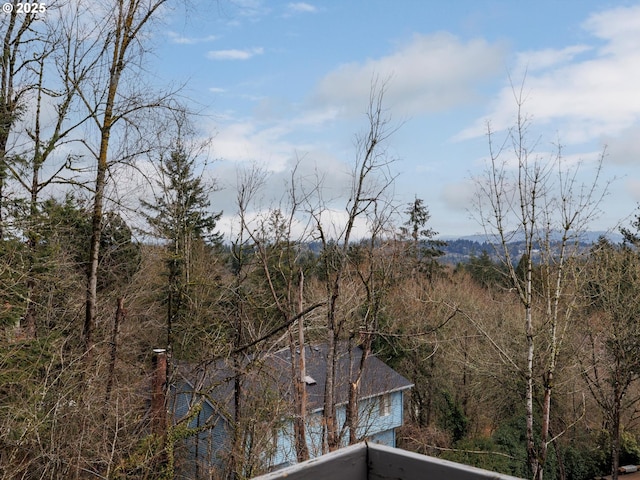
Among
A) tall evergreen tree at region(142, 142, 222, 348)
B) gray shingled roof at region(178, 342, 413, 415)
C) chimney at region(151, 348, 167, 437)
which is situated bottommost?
gray shingled roof at region(178, 342, 413, 415)

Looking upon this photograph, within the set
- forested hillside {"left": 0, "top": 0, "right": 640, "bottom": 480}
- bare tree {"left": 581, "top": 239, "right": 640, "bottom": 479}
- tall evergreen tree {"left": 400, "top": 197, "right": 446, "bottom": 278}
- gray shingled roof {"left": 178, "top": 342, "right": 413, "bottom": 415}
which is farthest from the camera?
tall evergreen tree {"left": 400, "top": 197, "right": 446, "bottom": 278}

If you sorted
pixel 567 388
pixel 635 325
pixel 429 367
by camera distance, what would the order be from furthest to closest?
1. pixel 429 367
2. pixel 567 388
3. pixel 635 325

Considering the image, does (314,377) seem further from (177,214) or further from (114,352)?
(114,352)

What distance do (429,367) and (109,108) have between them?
1480 centimetres

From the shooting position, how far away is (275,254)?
12.0 metres

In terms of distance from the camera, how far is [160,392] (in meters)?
7.25

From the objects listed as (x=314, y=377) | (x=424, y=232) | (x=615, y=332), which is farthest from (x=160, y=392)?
(x=424, y=232)

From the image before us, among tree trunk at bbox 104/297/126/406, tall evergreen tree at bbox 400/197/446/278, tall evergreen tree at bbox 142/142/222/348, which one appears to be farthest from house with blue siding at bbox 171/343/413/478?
tall evergreen tree at bbox 400/197/446/278

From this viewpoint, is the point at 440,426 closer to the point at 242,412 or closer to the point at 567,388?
the point at 567,388

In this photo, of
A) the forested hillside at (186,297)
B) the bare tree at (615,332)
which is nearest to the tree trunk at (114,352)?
the forested hillside at (186,297)

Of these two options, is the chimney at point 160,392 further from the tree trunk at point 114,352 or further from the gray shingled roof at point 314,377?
the gray shingled roof at point 314,377

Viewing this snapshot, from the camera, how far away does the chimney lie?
7.38 metres

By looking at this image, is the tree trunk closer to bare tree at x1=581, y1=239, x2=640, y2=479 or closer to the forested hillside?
the forested hillside

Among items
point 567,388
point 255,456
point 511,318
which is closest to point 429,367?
point 511,318
